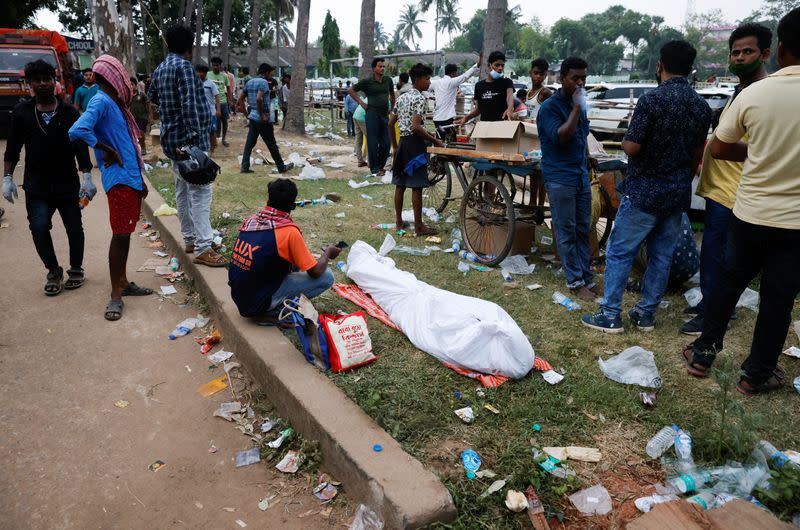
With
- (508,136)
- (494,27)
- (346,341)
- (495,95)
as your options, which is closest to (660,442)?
(346,341)

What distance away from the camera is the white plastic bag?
122 inches

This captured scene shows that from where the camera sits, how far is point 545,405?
2.88 m

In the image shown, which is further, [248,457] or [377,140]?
[377,140]

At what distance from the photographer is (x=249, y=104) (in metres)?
9.62

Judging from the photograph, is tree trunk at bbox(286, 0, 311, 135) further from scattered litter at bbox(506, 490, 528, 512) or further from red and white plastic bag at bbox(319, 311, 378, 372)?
scattered litter at bbox(506, 490, 528, 512)

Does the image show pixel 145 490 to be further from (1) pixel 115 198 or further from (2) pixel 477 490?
(1) pixel 115 198

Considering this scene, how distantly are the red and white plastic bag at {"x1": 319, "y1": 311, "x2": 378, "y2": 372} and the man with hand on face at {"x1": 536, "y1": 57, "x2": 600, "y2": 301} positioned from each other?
6.36 ft

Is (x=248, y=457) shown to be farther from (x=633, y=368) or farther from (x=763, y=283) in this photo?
(x=763, y=283)

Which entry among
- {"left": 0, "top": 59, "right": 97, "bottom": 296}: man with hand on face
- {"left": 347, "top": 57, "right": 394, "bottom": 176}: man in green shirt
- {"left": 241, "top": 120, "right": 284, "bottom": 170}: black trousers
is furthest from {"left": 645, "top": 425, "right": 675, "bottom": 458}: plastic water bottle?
{"left": 241, "top": 120, "right": 284, "bottom": 170}: black trousers

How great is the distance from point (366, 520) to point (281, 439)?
742mm

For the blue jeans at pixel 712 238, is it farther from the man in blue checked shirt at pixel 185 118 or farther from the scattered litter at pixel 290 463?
the man in blue checked shirt at pixel 185 118

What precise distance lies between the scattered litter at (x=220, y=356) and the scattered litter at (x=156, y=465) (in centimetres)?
105

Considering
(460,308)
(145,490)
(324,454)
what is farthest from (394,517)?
(460,308)

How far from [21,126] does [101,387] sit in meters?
2.28
